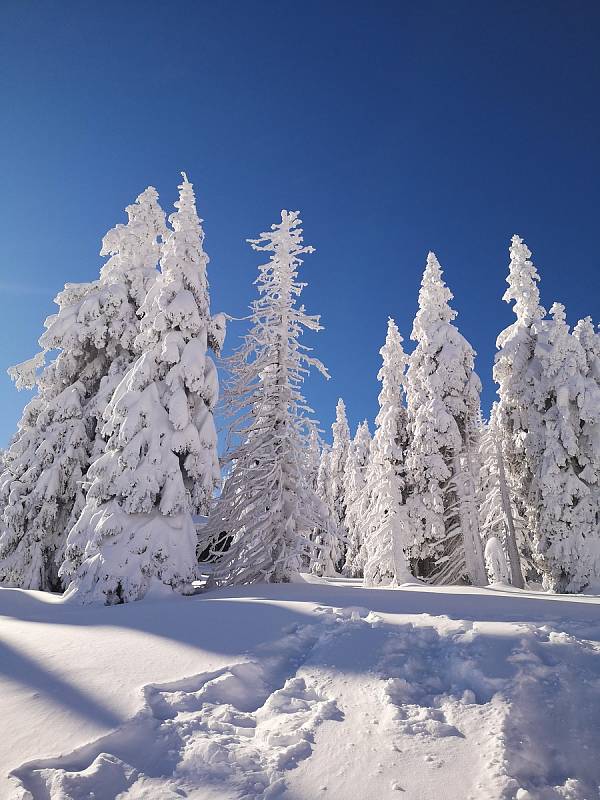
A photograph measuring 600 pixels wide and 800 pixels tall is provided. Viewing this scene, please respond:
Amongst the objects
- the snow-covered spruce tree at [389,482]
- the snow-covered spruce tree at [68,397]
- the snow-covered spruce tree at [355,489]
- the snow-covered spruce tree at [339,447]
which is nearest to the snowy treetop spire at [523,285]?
the snow-covered spruce tree at [389,482]

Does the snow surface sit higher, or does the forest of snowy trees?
the forest of snowy trees

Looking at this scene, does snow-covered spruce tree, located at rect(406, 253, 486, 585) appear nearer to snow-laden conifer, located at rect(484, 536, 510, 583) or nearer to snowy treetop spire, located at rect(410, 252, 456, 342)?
snowy treetop spire, located at rect(410, 252, 456, 342)

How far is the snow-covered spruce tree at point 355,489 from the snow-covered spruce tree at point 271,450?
17.3m

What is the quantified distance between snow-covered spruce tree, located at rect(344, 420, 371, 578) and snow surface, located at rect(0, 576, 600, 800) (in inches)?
989

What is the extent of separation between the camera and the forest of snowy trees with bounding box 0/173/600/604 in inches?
491

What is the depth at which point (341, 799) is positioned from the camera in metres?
2.99

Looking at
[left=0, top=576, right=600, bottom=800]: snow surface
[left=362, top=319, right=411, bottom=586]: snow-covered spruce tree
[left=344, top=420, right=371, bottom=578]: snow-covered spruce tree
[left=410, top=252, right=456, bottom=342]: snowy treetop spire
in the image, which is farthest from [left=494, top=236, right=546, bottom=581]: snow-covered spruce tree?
[left=0, top=576, right=600, bottom=800]: snow surface

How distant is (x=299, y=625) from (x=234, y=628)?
2.96 ft

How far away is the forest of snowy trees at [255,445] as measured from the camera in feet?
40.9

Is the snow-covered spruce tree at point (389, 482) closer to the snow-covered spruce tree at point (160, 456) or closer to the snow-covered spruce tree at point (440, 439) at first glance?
the snow-covered spruce tree at point (440, 439)

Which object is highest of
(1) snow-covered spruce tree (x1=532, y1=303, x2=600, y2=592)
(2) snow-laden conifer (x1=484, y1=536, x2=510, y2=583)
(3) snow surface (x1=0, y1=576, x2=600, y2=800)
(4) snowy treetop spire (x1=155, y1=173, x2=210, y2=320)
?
(4) snowy treetop spire (x1=155, y1=173, x2=210, y2=320)

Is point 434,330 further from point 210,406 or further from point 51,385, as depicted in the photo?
point 51,385

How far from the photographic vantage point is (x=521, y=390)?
21.3 meters

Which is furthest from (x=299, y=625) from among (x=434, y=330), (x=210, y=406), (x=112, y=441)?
(x=434, y=330)
